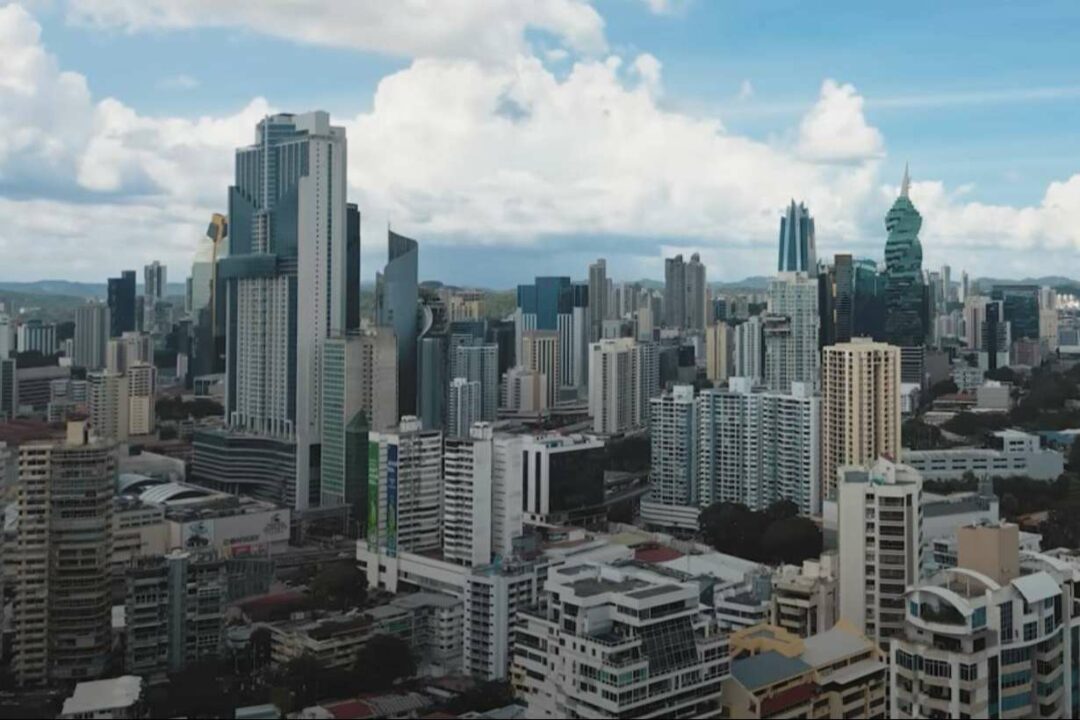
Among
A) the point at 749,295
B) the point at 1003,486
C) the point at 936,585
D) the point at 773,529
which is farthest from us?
the point at 749,295

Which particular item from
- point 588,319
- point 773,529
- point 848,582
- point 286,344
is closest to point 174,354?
point 588,319

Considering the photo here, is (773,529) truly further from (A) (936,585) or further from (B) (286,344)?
(B) (286,344)

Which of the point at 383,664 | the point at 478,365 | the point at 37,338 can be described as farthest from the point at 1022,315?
the point at 383,664

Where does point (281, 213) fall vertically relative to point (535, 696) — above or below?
above

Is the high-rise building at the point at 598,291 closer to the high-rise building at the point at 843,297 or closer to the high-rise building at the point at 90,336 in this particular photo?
the high-rise building at the point at 843,297

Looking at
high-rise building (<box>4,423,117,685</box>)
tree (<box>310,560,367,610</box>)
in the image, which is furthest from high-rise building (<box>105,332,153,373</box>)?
high-rise building (<box>4,423,117,685</box>)

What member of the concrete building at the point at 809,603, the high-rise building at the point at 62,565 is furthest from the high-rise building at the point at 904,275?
the high-rise building at the point at 62,565

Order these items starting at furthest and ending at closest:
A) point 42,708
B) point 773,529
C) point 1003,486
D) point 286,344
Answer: point 286,344 → point 1003,486 → point 773,529 → point 42,708

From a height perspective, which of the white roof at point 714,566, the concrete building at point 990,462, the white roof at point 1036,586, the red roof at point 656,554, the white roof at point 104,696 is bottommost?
the white roof at point 104,696
